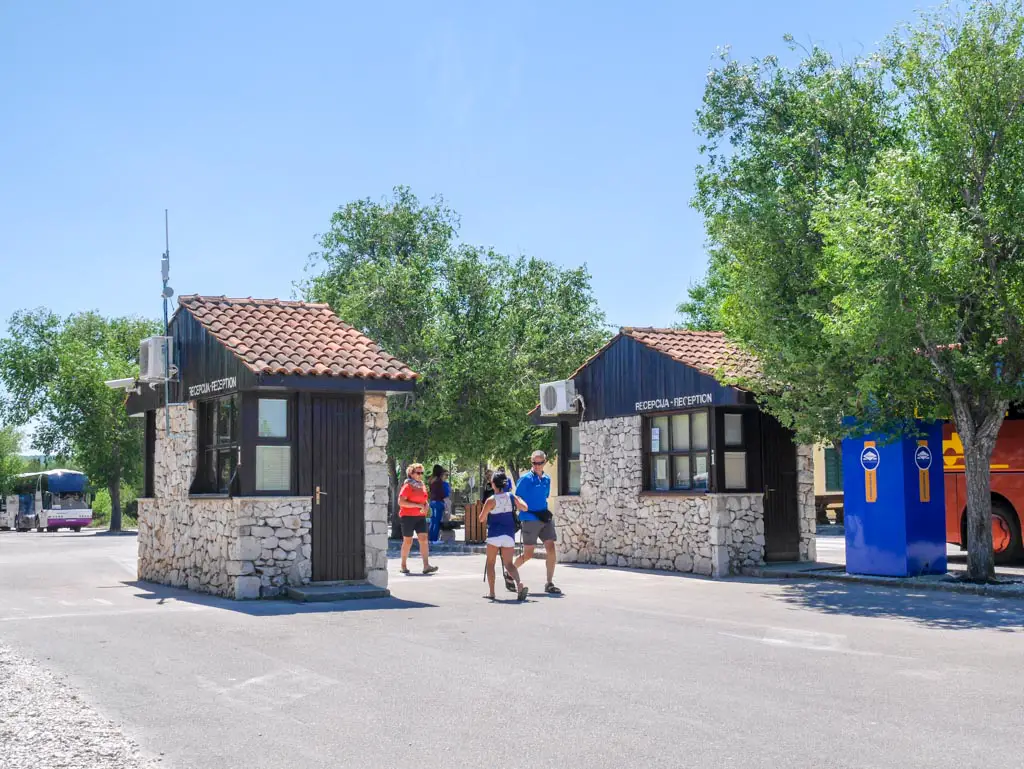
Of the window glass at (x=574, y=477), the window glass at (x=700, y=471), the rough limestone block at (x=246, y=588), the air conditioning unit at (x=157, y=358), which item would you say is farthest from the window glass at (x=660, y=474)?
the air conditioning unit at (x=157, y=358)

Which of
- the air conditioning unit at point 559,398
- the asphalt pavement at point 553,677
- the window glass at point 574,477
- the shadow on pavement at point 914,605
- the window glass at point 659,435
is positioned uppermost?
the air conditioning unit at point 559,398

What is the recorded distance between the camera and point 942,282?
14.4 meters

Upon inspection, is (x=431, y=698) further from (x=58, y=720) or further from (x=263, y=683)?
(x=58, y=720)

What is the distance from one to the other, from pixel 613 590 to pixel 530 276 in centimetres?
3077

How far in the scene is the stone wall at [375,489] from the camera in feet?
51.6

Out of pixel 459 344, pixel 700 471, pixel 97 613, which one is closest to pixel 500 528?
pixel 97 613

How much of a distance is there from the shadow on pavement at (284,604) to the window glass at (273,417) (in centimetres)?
221

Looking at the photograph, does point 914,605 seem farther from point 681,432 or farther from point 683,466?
point 681,432

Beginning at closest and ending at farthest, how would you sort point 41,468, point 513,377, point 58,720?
point 58,720 → point 513,377 → point 41,468

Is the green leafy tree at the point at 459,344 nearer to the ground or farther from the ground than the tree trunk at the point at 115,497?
farther from the ground

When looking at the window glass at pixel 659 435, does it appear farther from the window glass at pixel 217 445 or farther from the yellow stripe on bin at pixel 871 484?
the window glass at pixel 217 445

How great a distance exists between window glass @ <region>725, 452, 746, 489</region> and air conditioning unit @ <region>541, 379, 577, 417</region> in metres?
3.83

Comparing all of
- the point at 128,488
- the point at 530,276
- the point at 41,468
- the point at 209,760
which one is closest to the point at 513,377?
the point at 530,276

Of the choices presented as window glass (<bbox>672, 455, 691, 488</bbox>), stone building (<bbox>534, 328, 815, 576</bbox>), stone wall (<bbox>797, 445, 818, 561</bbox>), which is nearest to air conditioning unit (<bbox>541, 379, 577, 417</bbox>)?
stone building (<bbox>534, 328, 815, 576</bbox>)
